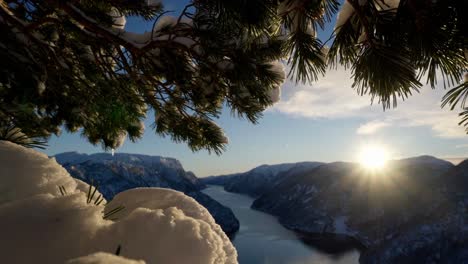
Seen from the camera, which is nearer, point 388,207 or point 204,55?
point 204,55

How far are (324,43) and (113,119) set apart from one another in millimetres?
2259

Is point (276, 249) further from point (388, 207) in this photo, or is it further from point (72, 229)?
point (72, 229)

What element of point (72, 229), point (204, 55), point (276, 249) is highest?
point (204, 55)

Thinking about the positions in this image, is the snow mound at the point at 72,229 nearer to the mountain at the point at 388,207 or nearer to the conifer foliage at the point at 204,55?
the conifer foliage at the point at 204,55

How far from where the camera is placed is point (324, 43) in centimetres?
236

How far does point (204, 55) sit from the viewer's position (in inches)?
129

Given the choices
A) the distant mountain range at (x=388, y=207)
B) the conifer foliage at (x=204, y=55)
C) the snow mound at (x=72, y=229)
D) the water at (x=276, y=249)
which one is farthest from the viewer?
the water at (x=276, y=249)

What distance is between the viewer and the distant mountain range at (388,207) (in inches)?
2977

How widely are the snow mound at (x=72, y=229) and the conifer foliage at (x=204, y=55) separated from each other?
1348 millimetres

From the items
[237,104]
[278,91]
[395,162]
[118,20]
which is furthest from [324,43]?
[395,162]

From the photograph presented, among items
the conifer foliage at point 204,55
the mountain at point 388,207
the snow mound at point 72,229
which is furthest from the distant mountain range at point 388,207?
the snow mound at point 72,229

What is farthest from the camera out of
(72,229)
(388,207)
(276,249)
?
(388,207)

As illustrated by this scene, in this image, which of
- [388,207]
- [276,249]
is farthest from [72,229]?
[388,207]

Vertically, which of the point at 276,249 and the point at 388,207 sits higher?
the point at 388,207
